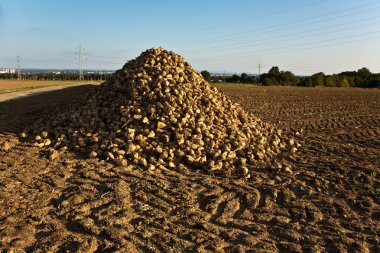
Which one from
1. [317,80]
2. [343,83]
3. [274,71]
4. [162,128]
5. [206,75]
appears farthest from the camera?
[274,71]

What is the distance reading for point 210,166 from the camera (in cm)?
830

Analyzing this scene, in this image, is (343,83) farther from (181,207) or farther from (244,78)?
(181,207)

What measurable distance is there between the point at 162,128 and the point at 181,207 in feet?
10.0

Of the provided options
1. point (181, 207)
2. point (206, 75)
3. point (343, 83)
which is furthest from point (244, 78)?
point (181, 207)

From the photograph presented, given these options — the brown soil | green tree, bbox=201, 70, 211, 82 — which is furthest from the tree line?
the brown soil

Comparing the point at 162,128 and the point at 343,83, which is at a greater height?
the point at 343,83

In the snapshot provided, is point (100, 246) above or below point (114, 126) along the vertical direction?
below

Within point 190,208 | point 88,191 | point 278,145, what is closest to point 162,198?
point 190,208

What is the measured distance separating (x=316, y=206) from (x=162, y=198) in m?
2.75

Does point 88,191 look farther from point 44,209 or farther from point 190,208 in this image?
point 190,208

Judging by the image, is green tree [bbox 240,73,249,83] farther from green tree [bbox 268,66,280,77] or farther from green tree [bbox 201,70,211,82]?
green tree [bbox 201,70,211,82]

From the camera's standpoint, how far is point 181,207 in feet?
20.4

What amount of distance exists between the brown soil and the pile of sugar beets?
0.47 meters

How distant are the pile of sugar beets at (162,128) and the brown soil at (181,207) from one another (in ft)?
1.55
